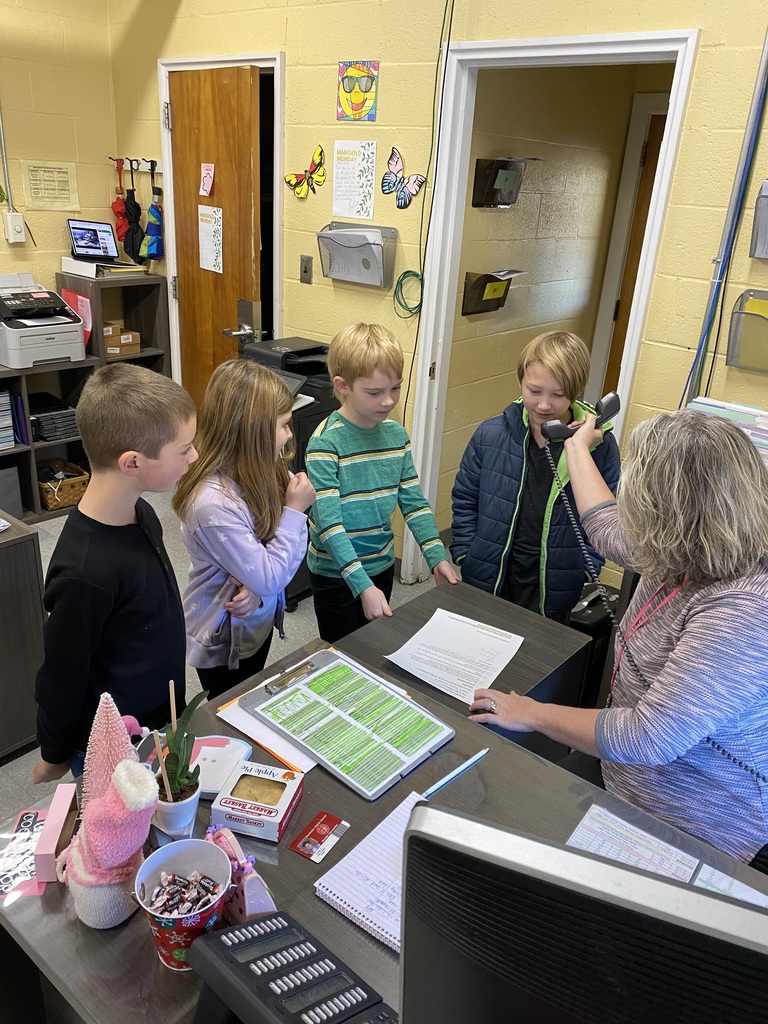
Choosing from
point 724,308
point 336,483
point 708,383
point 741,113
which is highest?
point 741,113

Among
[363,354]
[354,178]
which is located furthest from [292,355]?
[363,354]

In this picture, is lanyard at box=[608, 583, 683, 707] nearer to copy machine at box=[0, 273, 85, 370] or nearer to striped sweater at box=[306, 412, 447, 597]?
striped sweater at box=[306, 412, 447, 597]

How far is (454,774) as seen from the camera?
1.14 metres

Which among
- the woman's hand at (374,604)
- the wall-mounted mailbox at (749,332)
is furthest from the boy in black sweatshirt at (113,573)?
the wall-mounted mailbox at (749,332)

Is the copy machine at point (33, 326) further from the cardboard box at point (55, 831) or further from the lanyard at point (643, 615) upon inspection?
the lanyard at point (643, 615)

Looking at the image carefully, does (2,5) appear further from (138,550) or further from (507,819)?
(507,819)

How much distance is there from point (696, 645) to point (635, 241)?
4.01m

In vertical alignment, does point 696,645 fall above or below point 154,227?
below

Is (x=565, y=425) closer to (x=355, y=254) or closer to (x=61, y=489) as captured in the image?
(x=355, y=254)

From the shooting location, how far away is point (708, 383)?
2436mm

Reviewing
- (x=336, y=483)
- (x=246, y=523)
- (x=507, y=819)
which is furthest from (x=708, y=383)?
(x=507, y=819)

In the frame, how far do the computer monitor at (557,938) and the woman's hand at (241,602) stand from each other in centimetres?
113

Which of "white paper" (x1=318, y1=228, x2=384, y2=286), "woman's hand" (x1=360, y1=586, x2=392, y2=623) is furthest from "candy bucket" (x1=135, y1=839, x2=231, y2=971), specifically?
"white paper" (x1=318, y1=228, x2=384, y2=286)

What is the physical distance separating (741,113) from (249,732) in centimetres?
225
